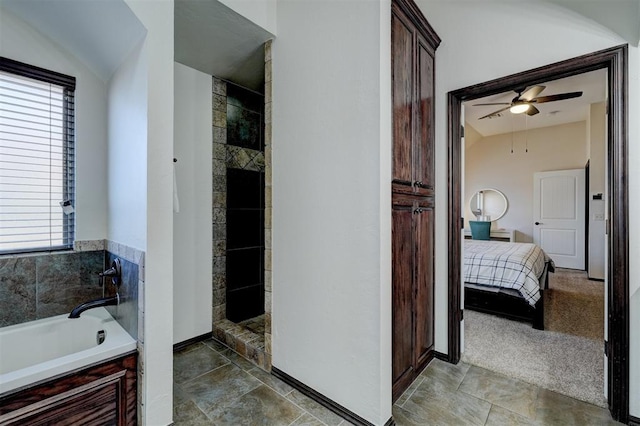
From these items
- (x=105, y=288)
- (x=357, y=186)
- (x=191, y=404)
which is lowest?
(x=191, y=404)

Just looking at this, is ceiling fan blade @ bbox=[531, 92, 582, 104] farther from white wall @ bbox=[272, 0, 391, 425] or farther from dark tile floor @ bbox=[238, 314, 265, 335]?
dark tile floor @ bbox=[238, 314, 265, 335]

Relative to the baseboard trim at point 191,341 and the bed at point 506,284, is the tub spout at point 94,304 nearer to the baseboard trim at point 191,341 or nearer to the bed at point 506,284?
the baseboard trim at point 191,341

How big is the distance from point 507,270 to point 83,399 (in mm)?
3790

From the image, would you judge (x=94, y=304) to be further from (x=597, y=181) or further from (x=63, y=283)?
(x=597, y=181)

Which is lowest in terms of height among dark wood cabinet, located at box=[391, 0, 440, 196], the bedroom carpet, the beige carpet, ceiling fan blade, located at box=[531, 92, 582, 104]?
the bedroom carpet

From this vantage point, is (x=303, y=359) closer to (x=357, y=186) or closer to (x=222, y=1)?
(x=357, y=186)

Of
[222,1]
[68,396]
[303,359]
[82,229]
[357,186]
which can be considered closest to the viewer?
[68,396]

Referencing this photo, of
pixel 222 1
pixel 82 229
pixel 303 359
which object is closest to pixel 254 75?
pixel 222 1

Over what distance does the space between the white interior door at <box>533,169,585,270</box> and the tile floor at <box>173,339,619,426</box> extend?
541cm

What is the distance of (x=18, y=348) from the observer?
6.03ft

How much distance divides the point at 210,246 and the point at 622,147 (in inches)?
129

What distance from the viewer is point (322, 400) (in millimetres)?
1921

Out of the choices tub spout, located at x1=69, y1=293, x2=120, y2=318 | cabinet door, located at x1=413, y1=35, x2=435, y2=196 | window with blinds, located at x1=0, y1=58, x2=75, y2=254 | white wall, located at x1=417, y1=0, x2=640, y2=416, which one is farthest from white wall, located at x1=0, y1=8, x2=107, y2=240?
white wall, located at x1=417, y1=0, x2=640, y2=416

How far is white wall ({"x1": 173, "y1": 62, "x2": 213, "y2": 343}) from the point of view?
2.69 meters
